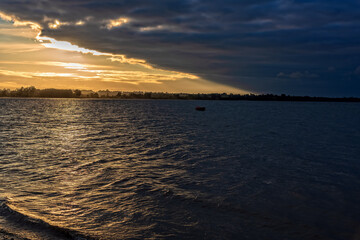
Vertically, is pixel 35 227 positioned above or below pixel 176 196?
above

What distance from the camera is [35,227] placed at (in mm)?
10398

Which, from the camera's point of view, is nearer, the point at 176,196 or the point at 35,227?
the point at 35,227

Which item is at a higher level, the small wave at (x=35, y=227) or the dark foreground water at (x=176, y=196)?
the small wave at (x=35, y=227)

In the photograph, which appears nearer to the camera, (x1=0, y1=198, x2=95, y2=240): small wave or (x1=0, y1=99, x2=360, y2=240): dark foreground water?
(x1=0, y1=198, x2=95, y2=240): small wave

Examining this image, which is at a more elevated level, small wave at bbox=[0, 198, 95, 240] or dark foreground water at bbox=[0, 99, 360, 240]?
small wave at bbox=[0, 198, 95, 240]

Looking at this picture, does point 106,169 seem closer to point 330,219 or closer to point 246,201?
point 246,201

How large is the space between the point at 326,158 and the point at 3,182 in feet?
88.7

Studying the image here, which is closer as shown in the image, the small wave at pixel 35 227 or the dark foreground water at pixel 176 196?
the small wave at pixel 35 227

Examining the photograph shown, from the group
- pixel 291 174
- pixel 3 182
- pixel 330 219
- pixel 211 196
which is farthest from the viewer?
pixel 291 174

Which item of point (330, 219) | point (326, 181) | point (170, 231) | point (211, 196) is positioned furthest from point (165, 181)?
point (326, 181)

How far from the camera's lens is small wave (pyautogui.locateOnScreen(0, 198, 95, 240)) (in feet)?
32.0

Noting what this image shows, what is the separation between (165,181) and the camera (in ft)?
57.7

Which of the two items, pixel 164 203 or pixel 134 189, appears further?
pixel 134 189

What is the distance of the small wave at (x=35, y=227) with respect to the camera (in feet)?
32.0
